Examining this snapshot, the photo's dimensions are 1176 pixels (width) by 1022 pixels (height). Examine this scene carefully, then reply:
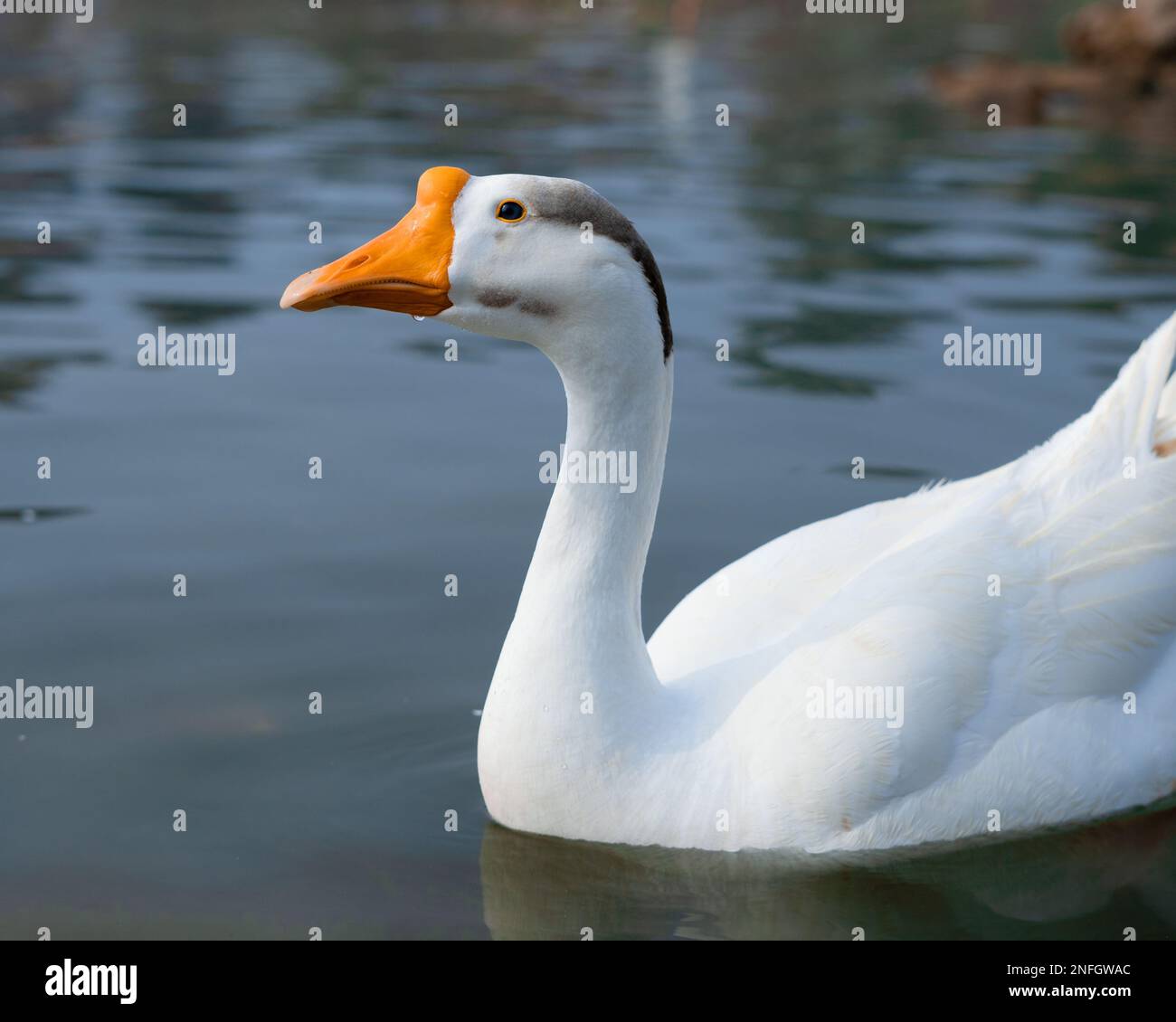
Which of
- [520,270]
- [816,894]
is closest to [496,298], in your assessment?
[520,270]

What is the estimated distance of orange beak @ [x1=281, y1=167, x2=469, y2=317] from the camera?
5.03m

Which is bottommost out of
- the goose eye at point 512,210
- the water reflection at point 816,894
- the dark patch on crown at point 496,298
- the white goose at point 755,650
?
the water reflection at point 816,894

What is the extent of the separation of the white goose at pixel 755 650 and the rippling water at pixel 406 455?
0.84ft

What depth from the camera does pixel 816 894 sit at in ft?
17.4

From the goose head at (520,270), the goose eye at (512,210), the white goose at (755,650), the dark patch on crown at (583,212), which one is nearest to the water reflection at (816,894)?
the white goose at (755,650)

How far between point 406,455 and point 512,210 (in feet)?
15.0

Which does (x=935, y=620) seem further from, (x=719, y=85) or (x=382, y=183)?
(x=719, y=85)

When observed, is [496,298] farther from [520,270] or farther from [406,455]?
[406,455]

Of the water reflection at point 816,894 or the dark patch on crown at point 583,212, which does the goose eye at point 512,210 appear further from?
the water reflection at point 816,894

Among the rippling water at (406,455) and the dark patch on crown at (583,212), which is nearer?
the dark patch on crown at (583,212)

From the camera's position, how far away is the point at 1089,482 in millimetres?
5926

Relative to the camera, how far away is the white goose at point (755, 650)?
16.6 feet

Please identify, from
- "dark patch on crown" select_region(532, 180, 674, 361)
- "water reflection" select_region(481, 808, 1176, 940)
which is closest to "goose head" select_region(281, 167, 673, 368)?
"dark patch on crown" select_region(532, 180, 674, 361)

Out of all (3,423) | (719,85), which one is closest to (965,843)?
(3,423)
